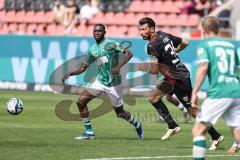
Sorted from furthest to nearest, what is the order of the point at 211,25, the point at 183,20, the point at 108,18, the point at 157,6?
1. the point at 108,18
2. the point at 157,6
3. the point at 183,20
4. the point at 211,25

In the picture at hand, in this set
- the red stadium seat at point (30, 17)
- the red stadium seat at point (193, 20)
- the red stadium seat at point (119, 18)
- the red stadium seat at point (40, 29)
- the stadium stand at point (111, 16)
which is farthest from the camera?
the red stadium seat at point (30, 17)

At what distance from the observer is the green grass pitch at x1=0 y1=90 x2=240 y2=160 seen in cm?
1302

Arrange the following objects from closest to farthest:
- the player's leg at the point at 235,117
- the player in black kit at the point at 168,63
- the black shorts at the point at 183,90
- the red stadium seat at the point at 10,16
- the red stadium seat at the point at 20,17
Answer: the player's leg at the point at 235,117 → the player in black kit at the point at 168,63 → the black shorts at the point at 183,90 → the red stadium seat at the point at 20,17 → the red stadium seat at the point at 10,16

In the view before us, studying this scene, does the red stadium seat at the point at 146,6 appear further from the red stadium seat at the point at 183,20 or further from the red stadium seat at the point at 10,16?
the red stadium seat at the point at 10,16

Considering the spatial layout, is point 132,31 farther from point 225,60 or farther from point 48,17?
point 225,60

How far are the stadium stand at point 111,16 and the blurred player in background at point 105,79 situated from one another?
15.4 meters

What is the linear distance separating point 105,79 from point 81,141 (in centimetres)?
137

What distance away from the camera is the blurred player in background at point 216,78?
10.8m

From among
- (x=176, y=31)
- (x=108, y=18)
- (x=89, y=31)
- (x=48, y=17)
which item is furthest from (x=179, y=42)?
(x=48, y=17)

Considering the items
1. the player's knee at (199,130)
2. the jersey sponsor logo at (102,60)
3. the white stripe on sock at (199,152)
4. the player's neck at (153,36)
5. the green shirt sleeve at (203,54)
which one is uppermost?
the green shirt sleeve at (203,54)

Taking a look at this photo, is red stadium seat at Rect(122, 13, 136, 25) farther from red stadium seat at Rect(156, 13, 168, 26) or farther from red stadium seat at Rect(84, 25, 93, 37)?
red stadium seat at Rect(84, 25, 93, 37)

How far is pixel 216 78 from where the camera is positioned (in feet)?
35.9

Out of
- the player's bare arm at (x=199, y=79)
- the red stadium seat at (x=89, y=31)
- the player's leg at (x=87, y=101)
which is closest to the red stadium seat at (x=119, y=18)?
the red stadium seat at (x=89, y=31)

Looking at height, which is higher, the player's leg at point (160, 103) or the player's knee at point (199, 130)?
the player's knee at point (199, 130)
